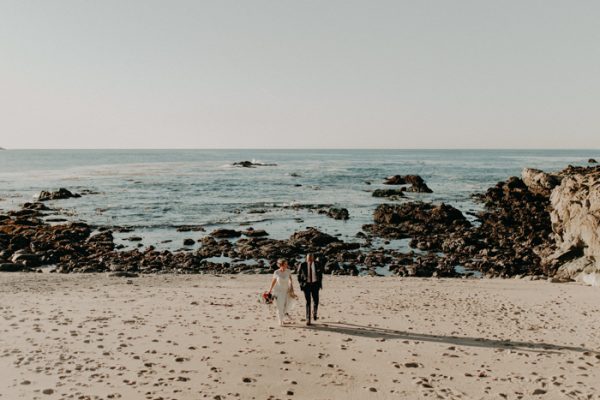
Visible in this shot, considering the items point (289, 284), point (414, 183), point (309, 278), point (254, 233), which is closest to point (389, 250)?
point (254, 233)

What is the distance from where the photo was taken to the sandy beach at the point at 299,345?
9.93 m

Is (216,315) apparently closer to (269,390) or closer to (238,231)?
(269,390)

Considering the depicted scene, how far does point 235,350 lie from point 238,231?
81.2 ft

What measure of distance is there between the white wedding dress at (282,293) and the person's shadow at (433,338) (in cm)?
85

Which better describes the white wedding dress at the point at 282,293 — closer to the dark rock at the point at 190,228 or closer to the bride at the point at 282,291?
the bride at the point at 282,291

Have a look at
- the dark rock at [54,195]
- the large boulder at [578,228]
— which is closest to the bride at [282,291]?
the large boulder at [578,228]

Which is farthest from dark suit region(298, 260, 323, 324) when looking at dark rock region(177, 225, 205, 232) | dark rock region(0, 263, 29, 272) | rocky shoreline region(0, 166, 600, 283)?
dark rock region(177, 225, 205, 232)

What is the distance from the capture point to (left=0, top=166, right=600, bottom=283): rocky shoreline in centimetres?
2459

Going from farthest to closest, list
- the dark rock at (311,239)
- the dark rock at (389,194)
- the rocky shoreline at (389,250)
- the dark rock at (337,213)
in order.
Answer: the dark rock at (389,194)
the dark rock at (337,213)
the dark rock at (311,239)
the rocky shoreline at (389,250)

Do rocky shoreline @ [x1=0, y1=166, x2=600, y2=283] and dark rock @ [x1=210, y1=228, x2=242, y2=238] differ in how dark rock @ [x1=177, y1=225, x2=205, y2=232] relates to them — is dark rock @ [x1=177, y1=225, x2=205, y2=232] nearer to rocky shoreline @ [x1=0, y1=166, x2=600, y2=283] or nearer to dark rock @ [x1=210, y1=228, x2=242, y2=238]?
rocky shoreline @ [x1=0, y1=166, x2=600, y2=283]

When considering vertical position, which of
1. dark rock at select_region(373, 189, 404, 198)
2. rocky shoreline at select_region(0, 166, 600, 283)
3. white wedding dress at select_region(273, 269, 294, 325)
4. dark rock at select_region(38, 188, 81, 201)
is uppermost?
white wedding dress at select_region(273, 269, 294, 325)

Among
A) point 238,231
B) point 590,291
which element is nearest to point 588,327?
point 590,291

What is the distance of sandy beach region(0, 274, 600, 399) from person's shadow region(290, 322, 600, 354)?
0.05 meters

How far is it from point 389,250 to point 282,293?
1771 cm
